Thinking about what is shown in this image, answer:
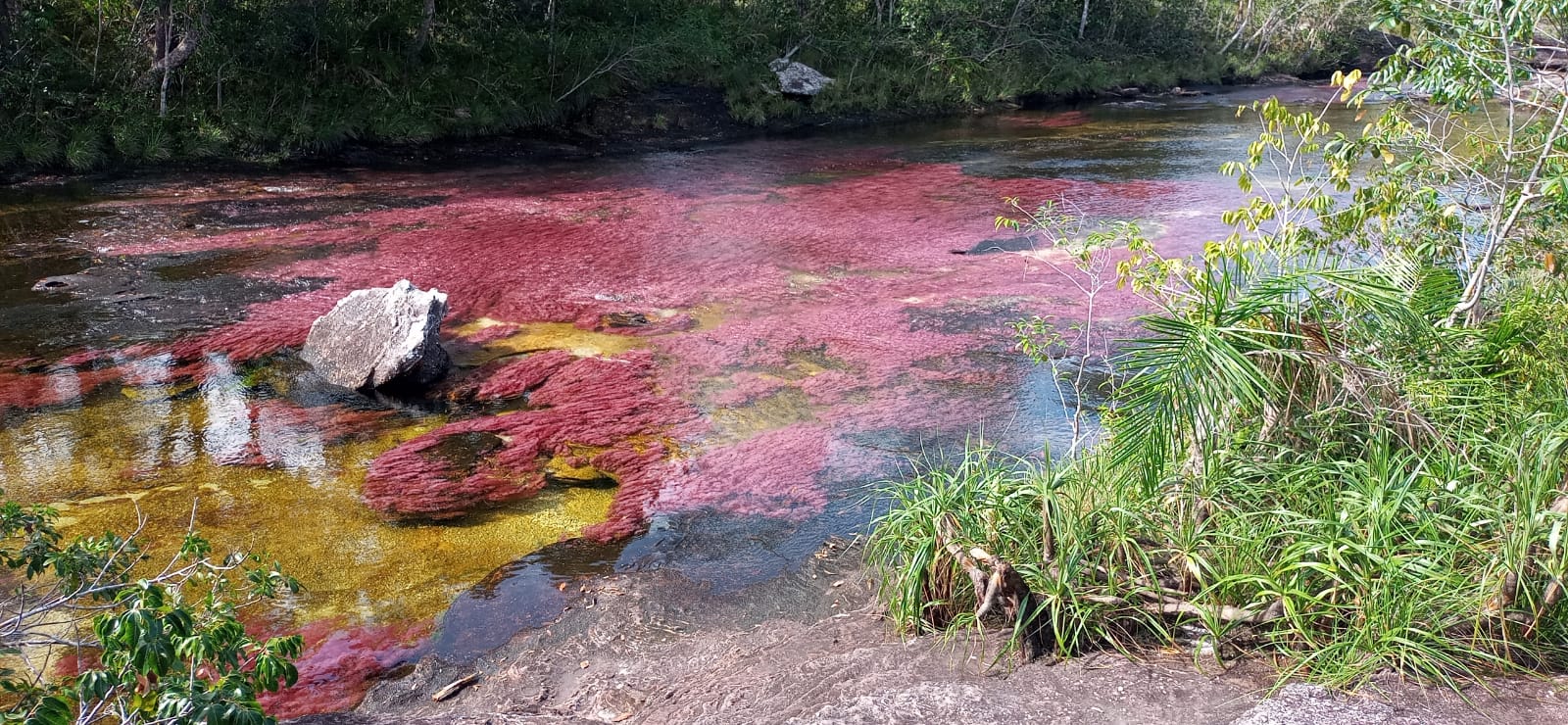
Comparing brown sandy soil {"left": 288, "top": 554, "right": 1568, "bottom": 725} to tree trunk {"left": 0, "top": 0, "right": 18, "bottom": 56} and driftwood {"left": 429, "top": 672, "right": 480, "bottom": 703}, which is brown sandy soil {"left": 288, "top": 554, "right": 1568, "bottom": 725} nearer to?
driftwood {"left": 429, "top": 672, "right": 480, "bottom": 703}

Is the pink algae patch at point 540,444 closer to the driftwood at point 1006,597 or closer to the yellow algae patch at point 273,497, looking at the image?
the yellow algae patch at point 273,497

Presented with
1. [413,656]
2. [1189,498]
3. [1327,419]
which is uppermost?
[1327,419]

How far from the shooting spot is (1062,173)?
1599 centimetres

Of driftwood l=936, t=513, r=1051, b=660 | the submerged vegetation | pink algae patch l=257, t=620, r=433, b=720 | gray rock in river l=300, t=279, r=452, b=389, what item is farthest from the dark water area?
the submerged vegetation

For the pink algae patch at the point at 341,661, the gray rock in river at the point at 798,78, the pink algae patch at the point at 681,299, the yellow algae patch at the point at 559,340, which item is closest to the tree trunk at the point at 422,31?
the pink algae patch at the point at 681,299

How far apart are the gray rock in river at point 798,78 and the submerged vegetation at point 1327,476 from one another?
18.0 m

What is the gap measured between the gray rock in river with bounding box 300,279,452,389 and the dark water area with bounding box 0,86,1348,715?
0.70 feet

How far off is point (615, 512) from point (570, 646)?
135cm

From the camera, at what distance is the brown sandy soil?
316cm

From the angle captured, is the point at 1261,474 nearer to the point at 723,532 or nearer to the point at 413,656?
the point at 723,532

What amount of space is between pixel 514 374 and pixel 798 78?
15.9 m

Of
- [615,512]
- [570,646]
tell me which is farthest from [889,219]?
[570,646]

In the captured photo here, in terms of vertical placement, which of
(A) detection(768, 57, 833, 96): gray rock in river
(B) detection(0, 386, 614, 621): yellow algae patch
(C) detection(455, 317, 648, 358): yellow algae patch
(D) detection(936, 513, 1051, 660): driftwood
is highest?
(A) detection(768, 57, 833, 96): gray rock in river

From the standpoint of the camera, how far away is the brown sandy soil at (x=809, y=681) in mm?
3158
